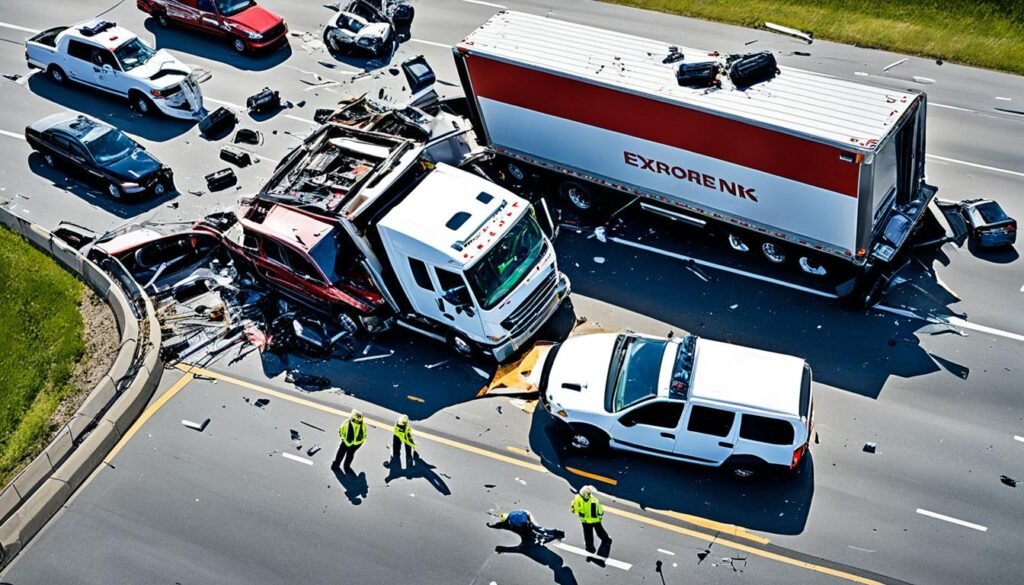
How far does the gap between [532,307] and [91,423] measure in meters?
8.36

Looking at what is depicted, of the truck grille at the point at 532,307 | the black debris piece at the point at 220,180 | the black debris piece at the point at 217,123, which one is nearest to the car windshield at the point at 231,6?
the black debris piece at the point at 217,123

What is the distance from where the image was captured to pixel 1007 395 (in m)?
17.9

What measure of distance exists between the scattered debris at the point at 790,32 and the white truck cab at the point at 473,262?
564 inches

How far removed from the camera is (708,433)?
16.0 m

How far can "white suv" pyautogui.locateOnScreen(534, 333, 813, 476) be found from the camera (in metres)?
15.9

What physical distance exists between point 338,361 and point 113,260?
5.75 m

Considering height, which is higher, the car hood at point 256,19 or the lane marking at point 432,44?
the car hood at point 256,19

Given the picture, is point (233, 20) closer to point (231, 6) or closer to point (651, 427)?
point (231, 6)

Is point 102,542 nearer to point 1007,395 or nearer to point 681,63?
point 681,63

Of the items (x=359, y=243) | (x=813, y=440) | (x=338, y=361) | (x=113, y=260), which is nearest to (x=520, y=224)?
(x=359, y=243)

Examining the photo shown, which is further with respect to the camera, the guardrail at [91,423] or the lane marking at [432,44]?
the lane marking at [432,44]

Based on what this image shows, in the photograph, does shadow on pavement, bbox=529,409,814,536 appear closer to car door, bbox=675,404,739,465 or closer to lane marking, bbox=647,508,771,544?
lane marking, bbox=647,508,771,544

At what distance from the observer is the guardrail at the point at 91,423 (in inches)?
651

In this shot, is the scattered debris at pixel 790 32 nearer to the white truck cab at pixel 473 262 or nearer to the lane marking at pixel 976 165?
the lane marking at pixel 976 165
